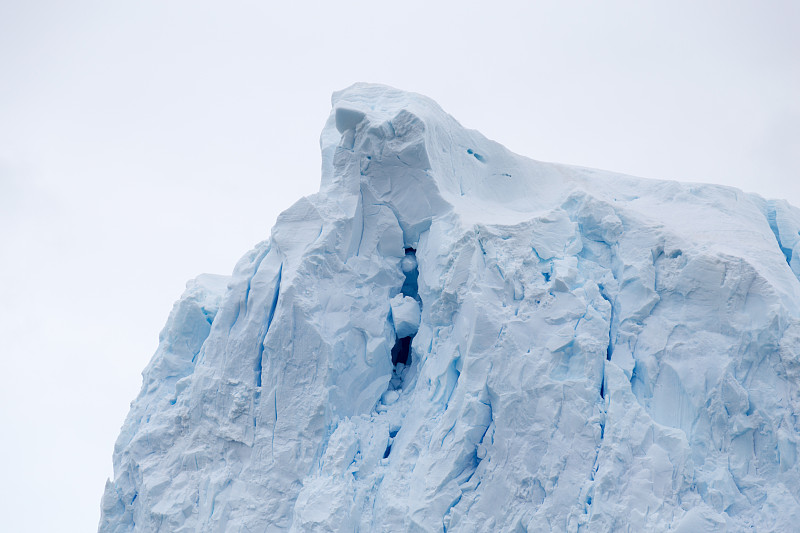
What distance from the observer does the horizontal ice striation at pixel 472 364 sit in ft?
33.4

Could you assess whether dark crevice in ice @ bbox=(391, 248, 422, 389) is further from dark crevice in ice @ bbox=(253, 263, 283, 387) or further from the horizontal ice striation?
dark crevice in ice @ bbox=(253, 263, 283, 387)

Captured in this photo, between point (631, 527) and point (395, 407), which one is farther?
point (395, 407)

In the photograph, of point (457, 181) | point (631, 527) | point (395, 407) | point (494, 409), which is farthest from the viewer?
point (457, 181)

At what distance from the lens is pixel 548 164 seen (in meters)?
13.4

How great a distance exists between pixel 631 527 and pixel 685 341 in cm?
233

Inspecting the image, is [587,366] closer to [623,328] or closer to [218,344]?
[623,328]

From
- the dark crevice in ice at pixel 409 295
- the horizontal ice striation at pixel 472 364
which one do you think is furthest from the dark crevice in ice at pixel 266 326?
the dark crevice in ice at pixel 409 295

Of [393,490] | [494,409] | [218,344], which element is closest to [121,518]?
[218,344]

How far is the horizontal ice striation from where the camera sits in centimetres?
1020

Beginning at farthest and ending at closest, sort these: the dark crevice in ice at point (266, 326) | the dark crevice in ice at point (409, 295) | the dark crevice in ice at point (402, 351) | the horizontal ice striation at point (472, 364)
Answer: the dark crevice in ice at point (402, 351), the dark crevice in ice at point (409, 295), the dark crevice in ice at point (266, 326), the horizontal ice striation at point (472, 364)

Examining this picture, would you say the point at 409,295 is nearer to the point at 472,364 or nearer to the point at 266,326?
the point at 472,364

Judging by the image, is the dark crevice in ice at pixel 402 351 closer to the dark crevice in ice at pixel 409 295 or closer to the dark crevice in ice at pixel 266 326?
the dark crevice in ice at pixel 409 295

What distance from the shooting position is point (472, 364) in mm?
10828

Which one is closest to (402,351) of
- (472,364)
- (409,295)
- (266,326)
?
(409,295)
